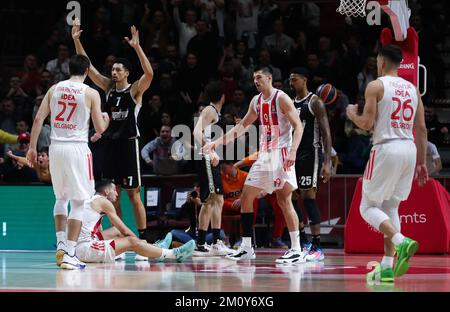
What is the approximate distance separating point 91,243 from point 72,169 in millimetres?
1229

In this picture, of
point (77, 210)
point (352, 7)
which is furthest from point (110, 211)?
point (352, 7)

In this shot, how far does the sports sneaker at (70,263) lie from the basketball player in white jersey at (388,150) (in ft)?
11.4

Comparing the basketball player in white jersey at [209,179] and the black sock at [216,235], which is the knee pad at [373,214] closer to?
the basketball player in white jersey at [209,179]

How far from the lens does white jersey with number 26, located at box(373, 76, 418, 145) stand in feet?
30.6

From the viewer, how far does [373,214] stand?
923 cm

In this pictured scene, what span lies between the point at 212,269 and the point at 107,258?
1427 millimetres

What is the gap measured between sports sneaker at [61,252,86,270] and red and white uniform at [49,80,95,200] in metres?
0.69

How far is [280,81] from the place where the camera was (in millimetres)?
19047

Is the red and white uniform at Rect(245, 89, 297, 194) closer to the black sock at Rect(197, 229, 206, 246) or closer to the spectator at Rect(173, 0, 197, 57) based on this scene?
the black sock at Rect(197, 229, 206, 246)

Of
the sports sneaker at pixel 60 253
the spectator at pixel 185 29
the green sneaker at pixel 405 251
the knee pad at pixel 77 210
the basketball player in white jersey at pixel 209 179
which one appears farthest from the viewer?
the spectator at pixel 185 29

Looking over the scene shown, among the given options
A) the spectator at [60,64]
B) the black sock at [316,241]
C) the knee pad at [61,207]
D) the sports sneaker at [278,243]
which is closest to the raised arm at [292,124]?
the black sock at [316,241]

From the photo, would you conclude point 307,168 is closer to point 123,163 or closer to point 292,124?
point 292,124

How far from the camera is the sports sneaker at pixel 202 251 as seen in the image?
1363 centimetres

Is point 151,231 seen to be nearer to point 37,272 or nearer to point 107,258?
point 107,258
